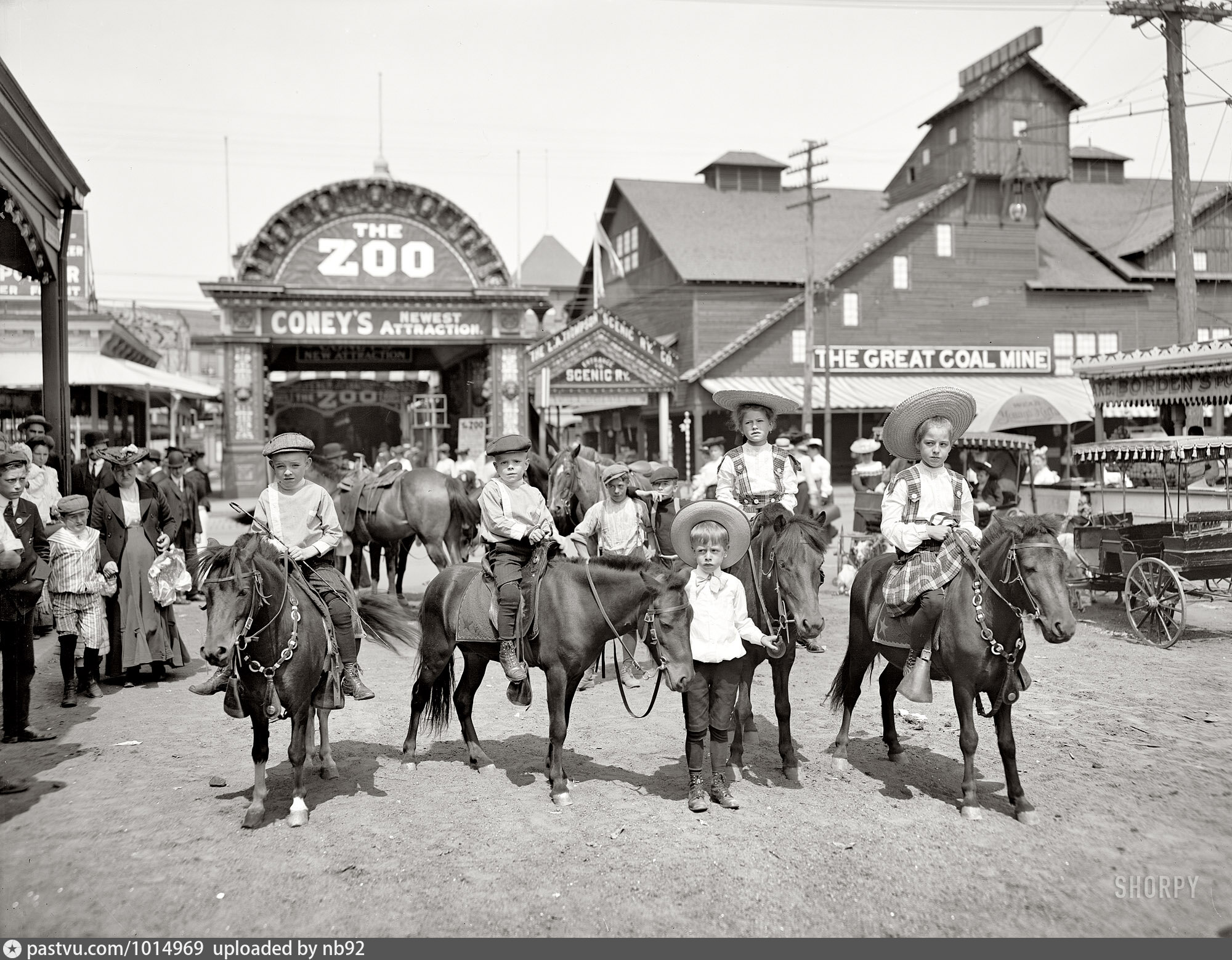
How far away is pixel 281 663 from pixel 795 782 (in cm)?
306

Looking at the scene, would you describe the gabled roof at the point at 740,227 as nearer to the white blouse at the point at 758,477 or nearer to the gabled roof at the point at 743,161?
the gabled roof at the point at 743,161

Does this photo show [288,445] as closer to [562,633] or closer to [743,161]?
[562,633]

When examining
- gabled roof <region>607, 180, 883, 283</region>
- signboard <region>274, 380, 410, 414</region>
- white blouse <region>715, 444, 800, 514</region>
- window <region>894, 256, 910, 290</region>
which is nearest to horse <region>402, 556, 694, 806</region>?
white blouse <region>715, 444, 800, 514</region>

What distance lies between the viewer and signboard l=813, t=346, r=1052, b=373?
35625mm

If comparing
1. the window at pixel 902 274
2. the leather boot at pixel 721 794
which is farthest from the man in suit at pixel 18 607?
the window at pixel 902 274

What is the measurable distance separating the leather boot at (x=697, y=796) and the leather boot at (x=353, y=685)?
1.98 metres

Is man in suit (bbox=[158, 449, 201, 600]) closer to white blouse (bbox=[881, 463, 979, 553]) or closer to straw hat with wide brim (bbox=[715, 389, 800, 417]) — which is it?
straw hat with wide brim (bbox=[715, 389, 800, 417])

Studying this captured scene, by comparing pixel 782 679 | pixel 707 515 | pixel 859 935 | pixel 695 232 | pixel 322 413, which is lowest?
pixel 859 935

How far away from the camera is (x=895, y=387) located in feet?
114

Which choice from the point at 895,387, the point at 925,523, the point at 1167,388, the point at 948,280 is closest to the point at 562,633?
the point at 925,523

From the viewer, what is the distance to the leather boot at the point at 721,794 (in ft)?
17.5

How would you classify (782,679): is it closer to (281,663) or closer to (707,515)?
(707,515)

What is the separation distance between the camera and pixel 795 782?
5.77m

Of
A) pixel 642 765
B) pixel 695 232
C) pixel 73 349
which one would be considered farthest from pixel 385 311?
pixel 642 765
